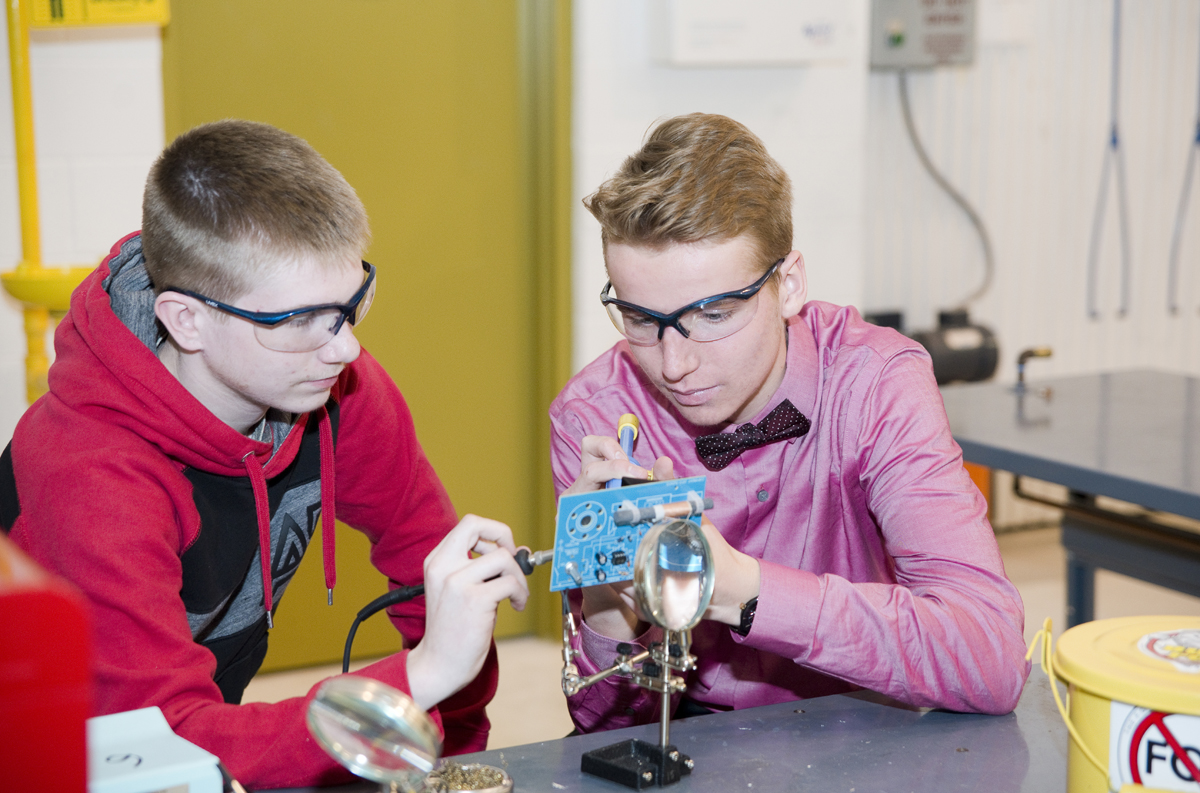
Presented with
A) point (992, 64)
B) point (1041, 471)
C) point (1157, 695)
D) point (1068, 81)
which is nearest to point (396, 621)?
point (1157, 695)

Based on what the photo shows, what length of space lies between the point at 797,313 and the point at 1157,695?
816 millimetres

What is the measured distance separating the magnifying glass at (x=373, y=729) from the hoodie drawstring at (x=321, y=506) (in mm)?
651

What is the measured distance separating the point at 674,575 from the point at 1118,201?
12.8ft

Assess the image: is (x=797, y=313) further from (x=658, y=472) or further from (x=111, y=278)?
(x=111, y=278)

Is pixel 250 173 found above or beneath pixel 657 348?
above

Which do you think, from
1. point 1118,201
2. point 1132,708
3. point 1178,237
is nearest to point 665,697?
point 1132,708

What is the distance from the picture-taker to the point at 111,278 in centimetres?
149

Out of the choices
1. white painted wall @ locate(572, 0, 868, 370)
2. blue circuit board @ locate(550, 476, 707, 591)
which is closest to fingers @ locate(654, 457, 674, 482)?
blue circuit board @ locate(550, 476, 707, 591)

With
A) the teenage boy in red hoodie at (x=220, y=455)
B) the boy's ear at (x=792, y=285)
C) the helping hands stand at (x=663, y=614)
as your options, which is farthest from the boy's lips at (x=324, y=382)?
the boy's ear at (x=792, y=285)

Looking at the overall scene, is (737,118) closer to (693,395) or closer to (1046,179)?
(1046,179)

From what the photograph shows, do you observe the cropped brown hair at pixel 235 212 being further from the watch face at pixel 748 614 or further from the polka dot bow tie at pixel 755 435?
the watch face at pixel 748 614

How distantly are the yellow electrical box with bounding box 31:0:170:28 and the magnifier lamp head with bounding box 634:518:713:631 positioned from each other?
7.19ft

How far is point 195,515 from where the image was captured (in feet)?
4.59

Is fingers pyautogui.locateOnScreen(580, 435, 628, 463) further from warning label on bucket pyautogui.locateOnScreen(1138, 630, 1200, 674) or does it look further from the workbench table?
the workbench table
